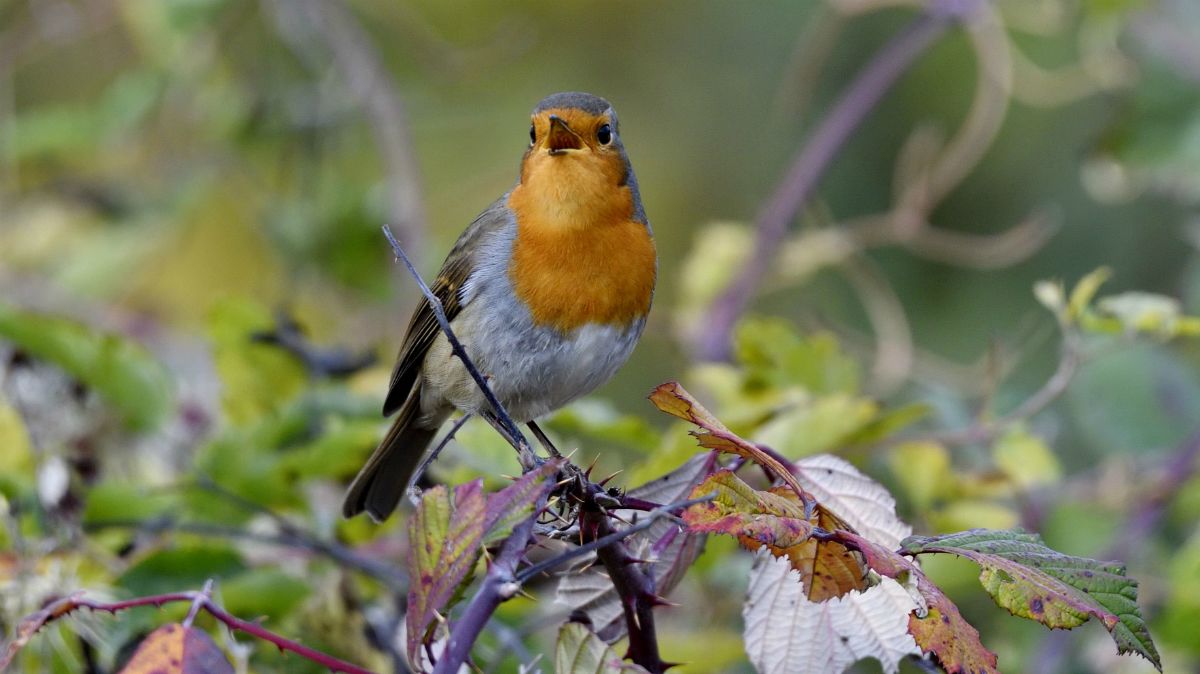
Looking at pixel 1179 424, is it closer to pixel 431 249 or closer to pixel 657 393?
pixel 657 393

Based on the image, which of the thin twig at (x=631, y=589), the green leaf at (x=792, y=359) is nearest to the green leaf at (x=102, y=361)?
the green leaf at (x=792, y=359)

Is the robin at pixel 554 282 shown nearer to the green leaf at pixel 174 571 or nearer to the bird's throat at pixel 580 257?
the bird's throat at pixel 580 257

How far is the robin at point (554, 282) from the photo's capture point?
257cm

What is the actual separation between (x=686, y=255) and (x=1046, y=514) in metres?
4.26

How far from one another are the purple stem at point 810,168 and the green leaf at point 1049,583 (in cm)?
184

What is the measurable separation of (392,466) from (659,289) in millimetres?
4385

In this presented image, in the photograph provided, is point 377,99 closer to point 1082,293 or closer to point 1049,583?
point 1082,293

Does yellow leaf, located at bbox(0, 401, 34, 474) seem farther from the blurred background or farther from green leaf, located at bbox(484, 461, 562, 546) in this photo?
green leaf, located at bbox(484, 461, 562, 546)

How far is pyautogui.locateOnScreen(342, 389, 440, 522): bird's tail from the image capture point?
2586 mm

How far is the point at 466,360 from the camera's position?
149 centimetres

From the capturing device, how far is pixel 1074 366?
226 centimetres

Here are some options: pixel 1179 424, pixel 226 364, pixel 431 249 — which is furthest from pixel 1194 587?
pixel 431 249

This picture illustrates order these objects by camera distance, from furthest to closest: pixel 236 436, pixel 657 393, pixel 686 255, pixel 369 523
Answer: pixel 686 255, pixel 369 523, pixel 236 436, pixel 657 393

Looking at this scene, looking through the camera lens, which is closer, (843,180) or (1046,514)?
(1046,514)
